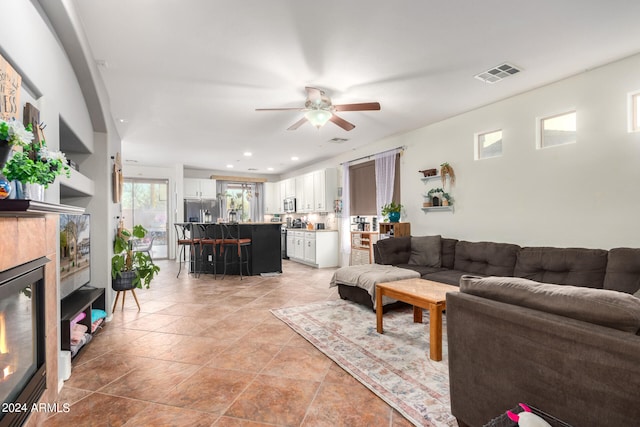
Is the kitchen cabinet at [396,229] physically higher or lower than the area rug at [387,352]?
higher

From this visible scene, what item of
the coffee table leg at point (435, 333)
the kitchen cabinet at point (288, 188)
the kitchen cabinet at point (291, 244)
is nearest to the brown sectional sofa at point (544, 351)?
the coffee table leg at point (435, 333)

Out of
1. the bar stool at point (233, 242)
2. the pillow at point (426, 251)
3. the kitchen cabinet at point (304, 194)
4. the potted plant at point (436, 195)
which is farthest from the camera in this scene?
the kitchen cabinet at point (304, 194)

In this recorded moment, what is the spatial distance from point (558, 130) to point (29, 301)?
512cm

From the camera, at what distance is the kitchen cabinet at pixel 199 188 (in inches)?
354

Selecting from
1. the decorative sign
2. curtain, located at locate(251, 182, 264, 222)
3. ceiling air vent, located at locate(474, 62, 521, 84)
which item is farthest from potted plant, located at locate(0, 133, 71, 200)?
curtain, located at locate(251, 182, 264, 222)

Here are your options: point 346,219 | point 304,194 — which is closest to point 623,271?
point 346,219

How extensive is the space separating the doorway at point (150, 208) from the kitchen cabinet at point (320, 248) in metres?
4.26

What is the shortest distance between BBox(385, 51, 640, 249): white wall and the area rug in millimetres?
1786

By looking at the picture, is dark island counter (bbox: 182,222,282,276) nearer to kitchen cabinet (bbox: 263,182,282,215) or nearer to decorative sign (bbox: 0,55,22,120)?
kitchen cabinet (bbox: 263,182,282,215)

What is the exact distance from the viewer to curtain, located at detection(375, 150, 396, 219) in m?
5.86

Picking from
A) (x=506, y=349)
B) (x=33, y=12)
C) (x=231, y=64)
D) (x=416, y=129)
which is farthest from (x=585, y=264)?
(x=33, y=12)

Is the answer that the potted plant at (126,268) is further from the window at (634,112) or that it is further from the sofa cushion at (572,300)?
the window at (634,112)

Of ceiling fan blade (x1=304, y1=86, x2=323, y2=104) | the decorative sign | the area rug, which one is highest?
ceiling fan blade (x1=304, y1=86, x2=323, y2=104)

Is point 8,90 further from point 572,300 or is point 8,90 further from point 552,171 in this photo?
point 552,171
